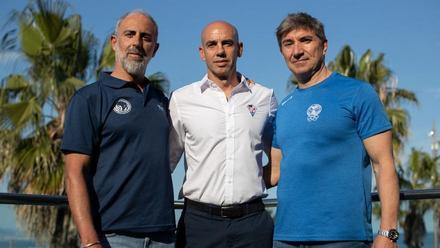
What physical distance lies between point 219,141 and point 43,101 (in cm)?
1028

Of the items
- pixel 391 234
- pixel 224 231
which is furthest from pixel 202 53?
pixel 391 234

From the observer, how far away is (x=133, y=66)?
3324 millimetres

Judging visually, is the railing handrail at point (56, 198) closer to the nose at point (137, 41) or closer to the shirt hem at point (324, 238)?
the shirt hem at point (324, 238)

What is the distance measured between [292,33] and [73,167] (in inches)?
53.7

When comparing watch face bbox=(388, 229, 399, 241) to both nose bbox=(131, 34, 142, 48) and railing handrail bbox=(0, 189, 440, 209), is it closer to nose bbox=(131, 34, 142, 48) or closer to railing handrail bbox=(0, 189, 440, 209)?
railing handrail bbox=(0, 189, 440, 209)

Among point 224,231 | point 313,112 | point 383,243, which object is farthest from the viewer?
point 224,231

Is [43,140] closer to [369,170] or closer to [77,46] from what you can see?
[77,46]

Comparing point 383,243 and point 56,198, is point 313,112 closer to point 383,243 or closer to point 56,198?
point 383,243

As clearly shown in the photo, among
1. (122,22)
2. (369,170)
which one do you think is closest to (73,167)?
(122,22)

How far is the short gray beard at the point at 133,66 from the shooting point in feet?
10.9

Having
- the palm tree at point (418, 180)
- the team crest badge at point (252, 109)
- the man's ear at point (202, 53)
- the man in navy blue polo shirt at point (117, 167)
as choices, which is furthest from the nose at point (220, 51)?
the palm tree at point (418, 180)

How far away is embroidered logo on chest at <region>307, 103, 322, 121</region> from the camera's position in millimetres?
3273

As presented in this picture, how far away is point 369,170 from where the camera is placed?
3266 mm

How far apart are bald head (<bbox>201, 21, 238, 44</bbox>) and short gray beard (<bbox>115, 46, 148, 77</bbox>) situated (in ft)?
1.49
